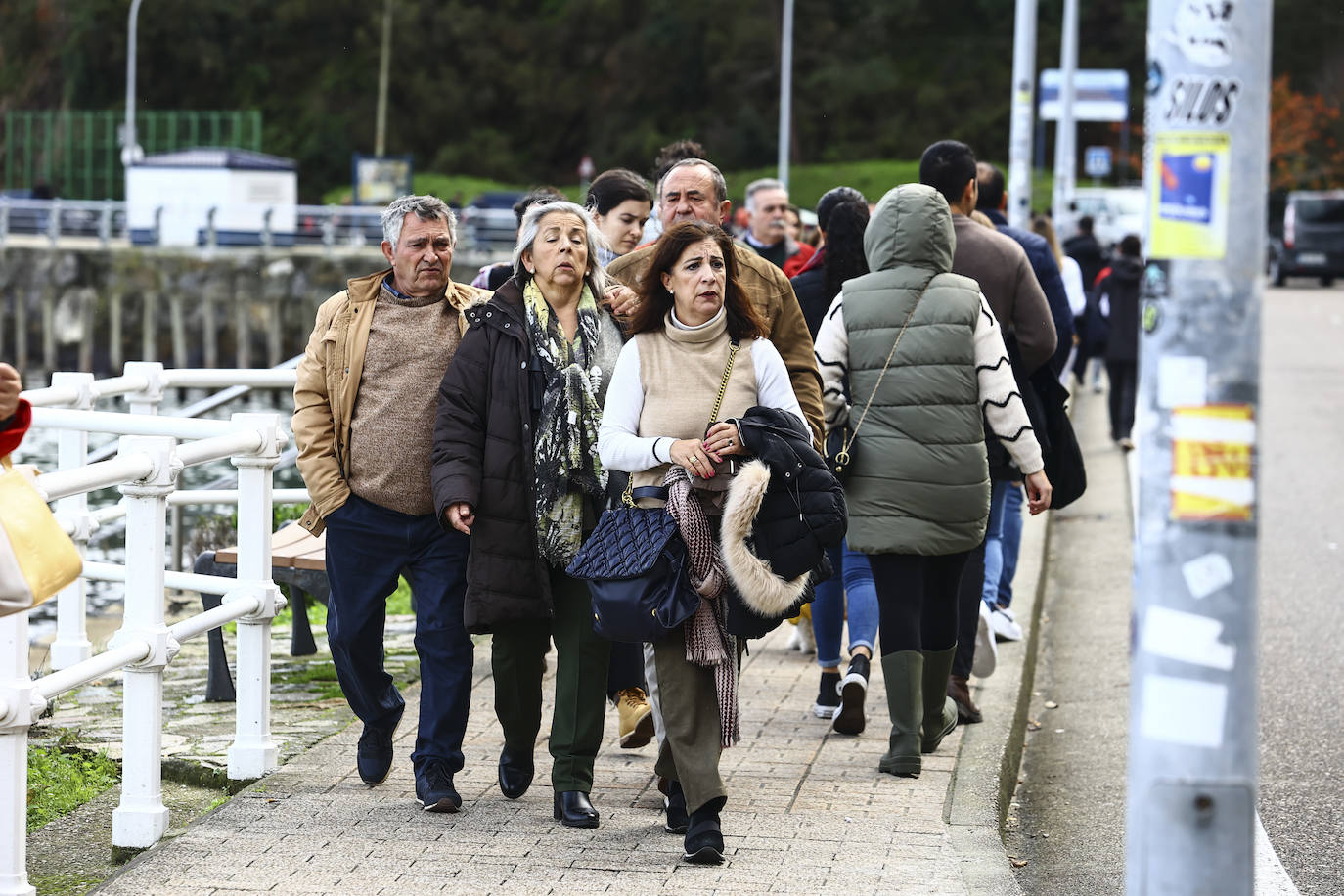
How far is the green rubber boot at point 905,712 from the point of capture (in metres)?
5.79

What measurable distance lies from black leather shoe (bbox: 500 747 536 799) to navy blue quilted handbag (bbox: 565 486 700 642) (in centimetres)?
75

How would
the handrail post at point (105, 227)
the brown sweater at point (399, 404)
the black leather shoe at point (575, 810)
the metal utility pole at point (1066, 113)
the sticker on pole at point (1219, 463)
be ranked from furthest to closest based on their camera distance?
1. the handrail post at point (105, 227)
2. the metal utility pole at point (1066, 113)
3. the brown sweater at point (399, 404)
4. the black leather shoe at point (575, 810)
5. the sticker on pole at point (1219, 463)

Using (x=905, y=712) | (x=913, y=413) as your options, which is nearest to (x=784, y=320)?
(x=913, y=413)

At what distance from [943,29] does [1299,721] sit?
7178 cm

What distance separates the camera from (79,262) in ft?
166

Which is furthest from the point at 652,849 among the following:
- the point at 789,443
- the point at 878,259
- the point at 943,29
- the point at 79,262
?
the point at 943,29

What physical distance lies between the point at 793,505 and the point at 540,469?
82 cm

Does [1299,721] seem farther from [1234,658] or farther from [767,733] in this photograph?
[1234,658]

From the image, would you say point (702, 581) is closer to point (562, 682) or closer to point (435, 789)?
point (562, 682)

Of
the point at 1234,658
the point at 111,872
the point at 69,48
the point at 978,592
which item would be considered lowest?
the point at 111,872

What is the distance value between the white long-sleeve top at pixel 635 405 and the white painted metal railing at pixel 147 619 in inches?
44.1

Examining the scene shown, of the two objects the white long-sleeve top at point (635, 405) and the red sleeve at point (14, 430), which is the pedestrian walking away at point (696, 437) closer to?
the white long-sleeve top at point (635, 405)

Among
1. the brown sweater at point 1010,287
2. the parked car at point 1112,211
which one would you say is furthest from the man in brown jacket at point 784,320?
the parked car at point 1112,211

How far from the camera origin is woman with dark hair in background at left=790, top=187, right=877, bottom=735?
6348mm
